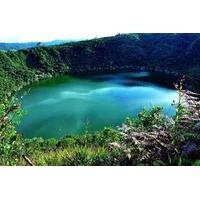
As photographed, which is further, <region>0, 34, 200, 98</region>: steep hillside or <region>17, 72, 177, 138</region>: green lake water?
<region>0, 34, 200, 98</region>: steep hillside

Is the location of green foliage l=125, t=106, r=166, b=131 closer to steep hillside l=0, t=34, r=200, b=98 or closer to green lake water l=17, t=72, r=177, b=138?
green lake water l=17, t=72, r=177, b=138

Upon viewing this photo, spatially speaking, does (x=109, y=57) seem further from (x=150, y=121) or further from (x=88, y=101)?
(x=150, y=121)

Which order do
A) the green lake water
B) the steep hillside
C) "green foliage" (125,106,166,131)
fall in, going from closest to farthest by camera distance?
"green foliage" (125,106,166,131) → the green lake water → the steep hillside

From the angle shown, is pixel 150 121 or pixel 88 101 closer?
pixel 150 121

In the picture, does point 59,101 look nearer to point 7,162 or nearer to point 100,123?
point 100,123

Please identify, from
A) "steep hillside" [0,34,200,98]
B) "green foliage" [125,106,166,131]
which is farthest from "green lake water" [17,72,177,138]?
"green foliage" [125,106,166,131]

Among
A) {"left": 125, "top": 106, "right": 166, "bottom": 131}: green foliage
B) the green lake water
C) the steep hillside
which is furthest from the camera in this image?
the steep hillside

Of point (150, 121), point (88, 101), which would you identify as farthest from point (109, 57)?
point (150, 121)

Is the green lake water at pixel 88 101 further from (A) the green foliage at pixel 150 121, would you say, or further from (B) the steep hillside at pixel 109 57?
(A) the green foliage at pixel 150 121

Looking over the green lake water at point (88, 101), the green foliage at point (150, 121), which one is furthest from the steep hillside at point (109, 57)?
the green foliage at point (150, 121)
